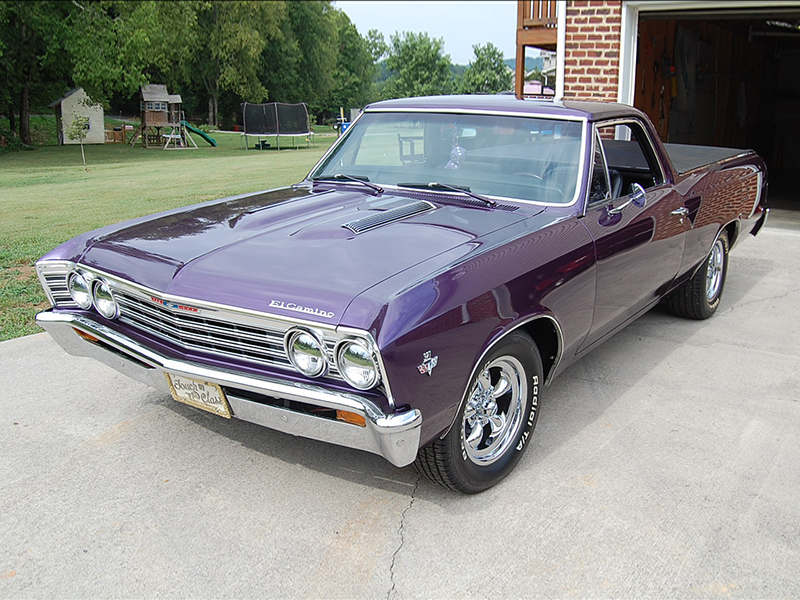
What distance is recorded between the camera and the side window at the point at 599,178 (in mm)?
4103

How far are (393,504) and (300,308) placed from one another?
3.34 feet

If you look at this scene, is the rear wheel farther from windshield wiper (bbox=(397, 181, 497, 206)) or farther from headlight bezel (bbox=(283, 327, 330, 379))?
headlight bezel (bbox=(283, 327, 330, 379))

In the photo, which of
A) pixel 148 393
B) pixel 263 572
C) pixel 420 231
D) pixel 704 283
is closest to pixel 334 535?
pixel 263 572

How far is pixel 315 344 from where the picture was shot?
2785 mm

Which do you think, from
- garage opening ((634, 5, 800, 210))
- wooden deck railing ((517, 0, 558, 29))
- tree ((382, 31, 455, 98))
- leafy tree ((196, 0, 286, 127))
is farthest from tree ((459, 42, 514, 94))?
wooden deck railing ((517, 0, 558, 29))

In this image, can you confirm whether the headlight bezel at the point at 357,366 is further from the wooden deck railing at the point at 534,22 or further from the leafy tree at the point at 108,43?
the leafy tree at the point at 108,43

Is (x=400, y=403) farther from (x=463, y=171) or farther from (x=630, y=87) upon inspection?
(x=630, y=87)

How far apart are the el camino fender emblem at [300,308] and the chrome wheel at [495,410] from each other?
791 millimetres

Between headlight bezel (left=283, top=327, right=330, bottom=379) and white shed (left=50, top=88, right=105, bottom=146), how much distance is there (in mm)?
31463

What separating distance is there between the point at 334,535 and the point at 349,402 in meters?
0.66

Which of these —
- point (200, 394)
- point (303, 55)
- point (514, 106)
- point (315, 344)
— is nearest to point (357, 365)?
point (315, 344)

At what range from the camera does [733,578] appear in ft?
9.11

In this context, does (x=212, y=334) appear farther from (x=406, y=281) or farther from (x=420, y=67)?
(x=420, y=67)

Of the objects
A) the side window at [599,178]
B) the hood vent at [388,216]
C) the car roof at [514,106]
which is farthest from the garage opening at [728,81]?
the hood vent at [388,216]
